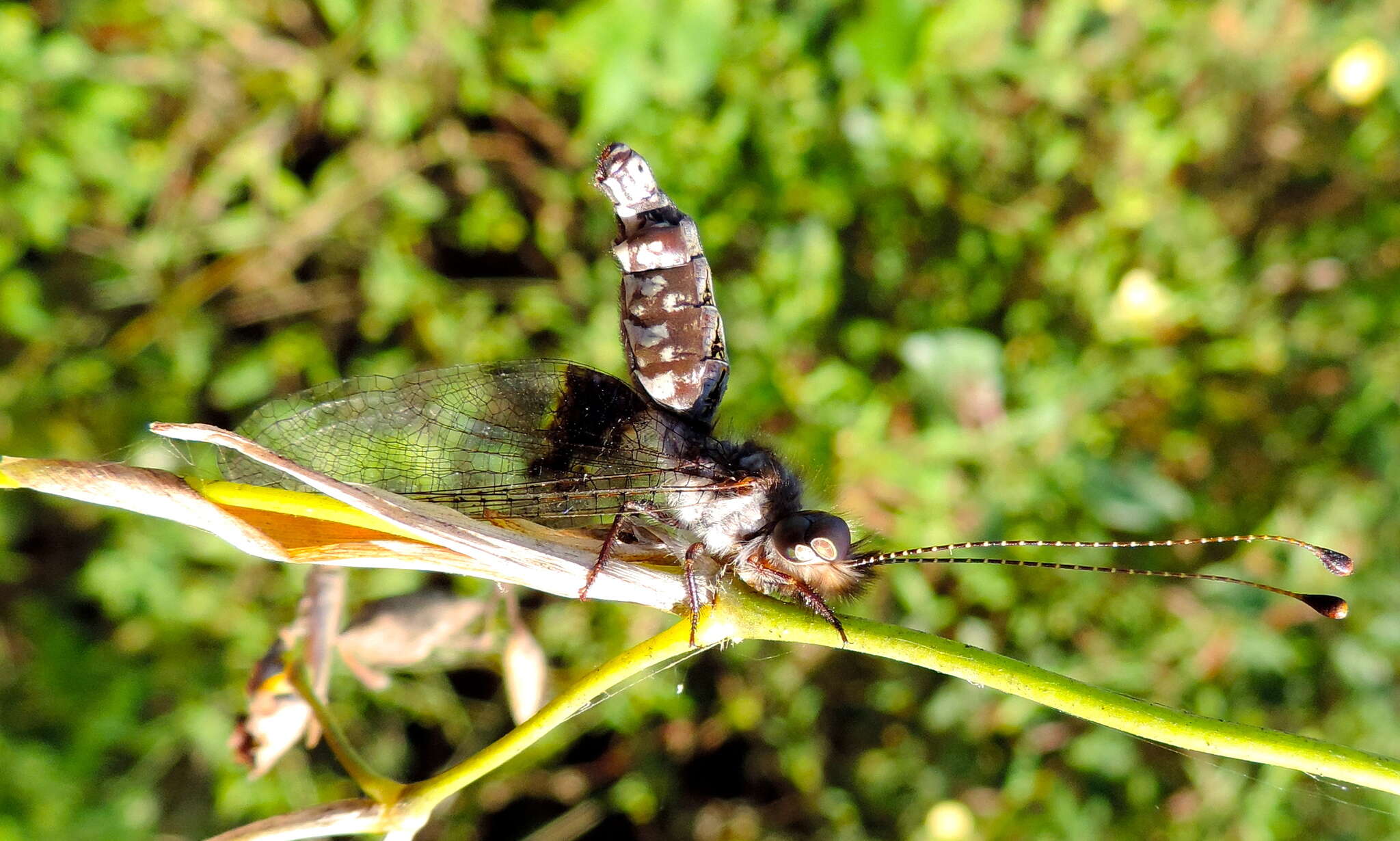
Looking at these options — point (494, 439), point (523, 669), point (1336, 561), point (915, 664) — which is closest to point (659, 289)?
point (494, 439)

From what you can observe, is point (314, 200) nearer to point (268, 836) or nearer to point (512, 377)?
point (512, 377)

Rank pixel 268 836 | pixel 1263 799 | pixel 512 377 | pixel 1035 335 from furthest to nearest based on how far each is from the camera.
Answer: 1. pixel 1035 335
2. pixel 1263 799
3. pixel 512 377
4. pixel 268 836

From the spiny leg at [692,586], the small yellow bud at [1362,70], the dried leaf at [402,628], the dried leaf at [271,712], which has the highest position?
the small yellow bud at [1362,70]

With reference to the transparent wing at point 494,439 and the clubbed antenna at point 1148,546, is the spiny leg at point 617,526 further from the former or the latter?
the clubbed antenna at point 1148,546

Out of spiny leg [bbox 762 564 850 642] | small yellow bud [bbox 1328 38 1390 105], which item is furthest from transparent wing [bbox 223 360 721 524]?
small yellow bud [bbox 1328 38 1390 105]

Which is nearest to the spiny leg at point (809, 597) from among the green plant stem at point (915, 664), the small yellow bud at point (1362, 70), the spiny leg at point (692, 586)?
the green plant stem at point (915, 664)


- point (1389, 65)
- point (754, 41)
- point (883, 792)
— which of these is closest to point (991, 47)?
point (754, 41)
